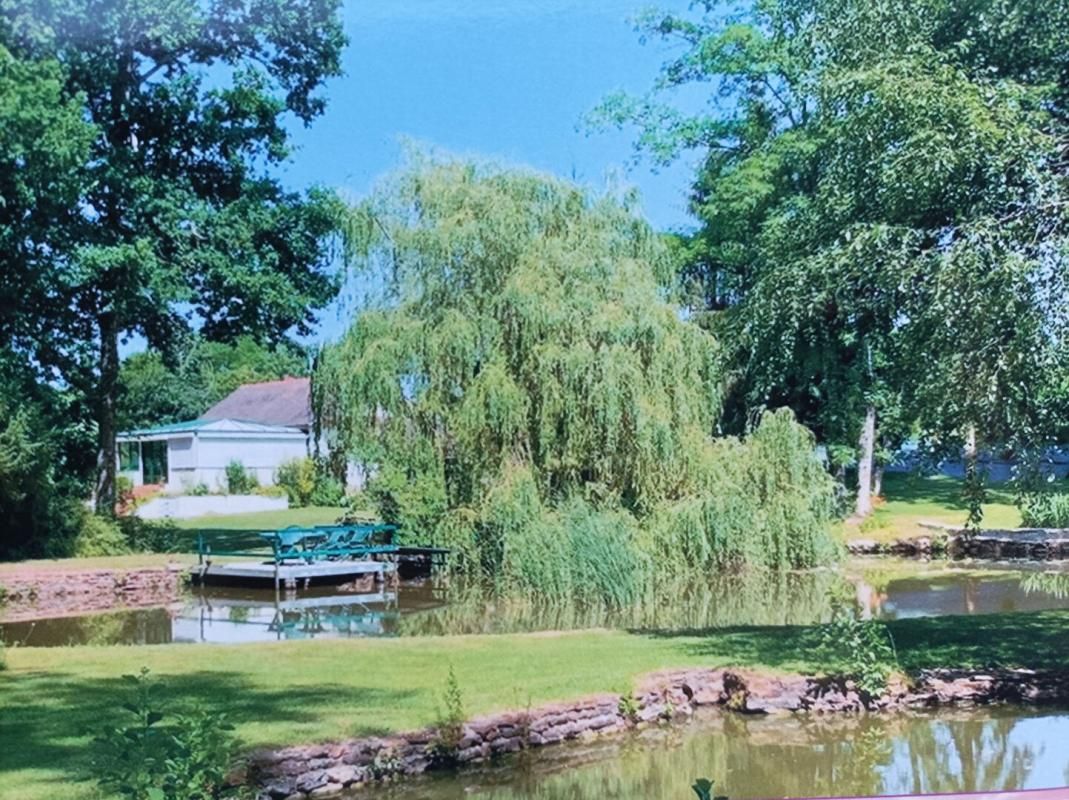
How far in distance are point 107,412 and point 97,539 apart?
2.70 m

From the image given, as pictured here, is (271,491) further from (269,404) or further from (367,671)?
(367,671)

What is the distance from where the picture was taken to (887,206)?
7953mm

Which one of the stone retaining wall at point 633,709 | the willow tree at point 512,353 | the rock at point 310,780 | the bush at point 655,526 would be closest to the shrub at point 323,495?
the willow tree at point 512,353

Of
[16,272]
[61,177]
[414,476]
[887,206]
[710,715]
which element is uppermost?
[61,177]

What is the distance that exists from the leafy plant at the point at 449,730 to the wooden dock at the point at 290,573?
977 cm

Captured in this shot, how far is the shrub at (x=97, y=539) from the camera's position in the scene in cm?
1795

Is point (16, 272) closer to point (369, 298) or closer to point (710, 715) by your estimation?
point (369, 298)

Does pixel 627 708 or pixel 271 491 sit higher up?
pixel 271 491

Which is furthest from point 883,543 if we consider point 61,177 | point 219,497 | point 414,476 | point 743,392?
point 219,497

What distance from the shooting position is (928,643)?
29.9ft

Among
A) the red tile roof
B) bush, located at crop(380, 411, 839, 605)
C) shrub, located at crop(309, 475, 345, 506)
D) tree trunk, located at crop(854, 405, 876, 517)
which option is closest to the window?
the red tile roof

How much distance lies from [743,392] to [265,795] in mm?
18683

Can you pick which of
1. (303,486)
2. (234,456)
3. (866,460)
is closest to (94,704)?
(866,460)

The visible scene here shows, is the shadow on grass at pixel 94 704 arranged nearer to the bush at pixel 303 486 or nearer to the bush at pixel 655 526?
the bush at pixel 655 526
